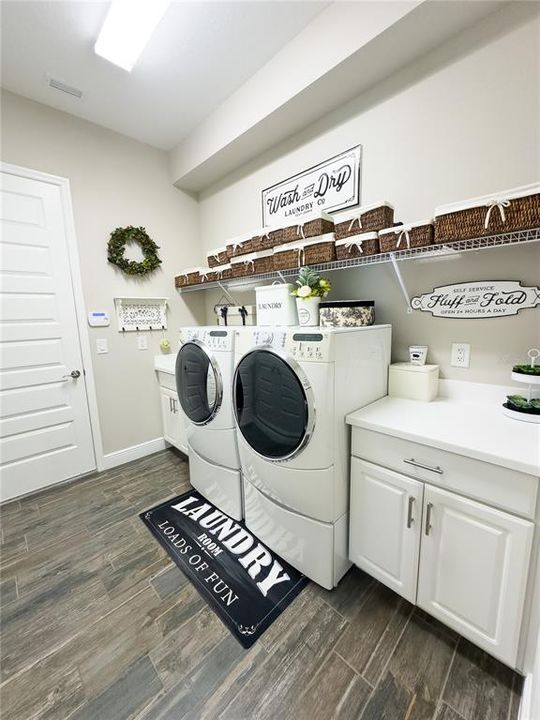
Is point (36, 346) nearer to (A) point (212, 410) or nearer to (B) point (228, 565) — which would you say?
(A) point (212, 410)

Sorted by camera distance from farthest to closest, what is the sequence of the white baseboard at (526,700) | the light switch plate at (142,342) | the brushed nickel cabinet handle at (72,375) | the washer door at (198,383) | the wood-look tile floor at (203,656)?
the light switch plate at (142,342), the brushed nickel cabinet handle at (72,375), the washer door at (198,383), the wood-look tile floor at (203,656), the white baseboard at (526,700)

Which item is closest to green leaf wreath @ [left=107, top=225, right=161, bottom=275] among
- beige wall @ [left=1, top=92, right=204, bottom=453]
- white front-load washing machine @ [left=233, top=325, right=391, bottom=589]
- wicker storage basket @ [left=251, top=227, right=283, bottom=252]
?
beige wall @ [left=1, top=92, right=204, bottom=453]

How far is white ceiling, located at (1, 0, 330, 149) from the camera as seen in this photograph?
147 centimetres

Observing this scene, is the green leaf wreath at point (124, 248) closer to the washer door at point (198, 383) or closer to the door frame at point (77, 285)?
the door frame at point (77, 285)

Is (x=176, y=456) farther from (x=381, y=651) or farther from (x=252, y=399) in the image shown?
(x=381, y=651)

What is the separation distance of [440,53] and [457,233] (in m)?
1.03

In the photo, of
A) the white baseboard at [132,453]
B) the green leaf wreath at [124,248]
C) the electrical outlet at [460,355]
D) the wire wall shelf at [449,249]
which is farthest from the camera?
the white baseboard at [132,453]

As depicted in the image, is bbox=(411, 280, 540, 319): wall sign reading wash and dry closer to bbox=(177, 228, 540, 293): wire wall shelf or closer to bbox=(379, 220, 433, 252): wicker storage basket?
bbox=(177, 228, 540, 293): wire wall shelf

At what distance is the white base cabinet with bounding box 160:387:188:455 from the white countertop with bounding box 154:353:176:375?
21 centimetres

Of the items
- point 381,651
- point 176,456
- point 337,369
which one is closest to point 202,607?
point 381,651

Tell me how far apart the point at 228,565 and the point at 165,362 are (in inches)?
70.8

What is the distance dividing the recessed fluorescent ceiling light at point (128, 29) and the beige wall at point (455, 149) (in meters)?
1.05

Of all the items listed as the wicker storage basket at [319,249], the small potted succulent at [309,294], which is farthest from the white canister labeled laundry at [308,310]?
the wicker storage basket at [319,249]

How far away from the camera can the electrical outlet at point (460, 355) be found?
4.92ft
